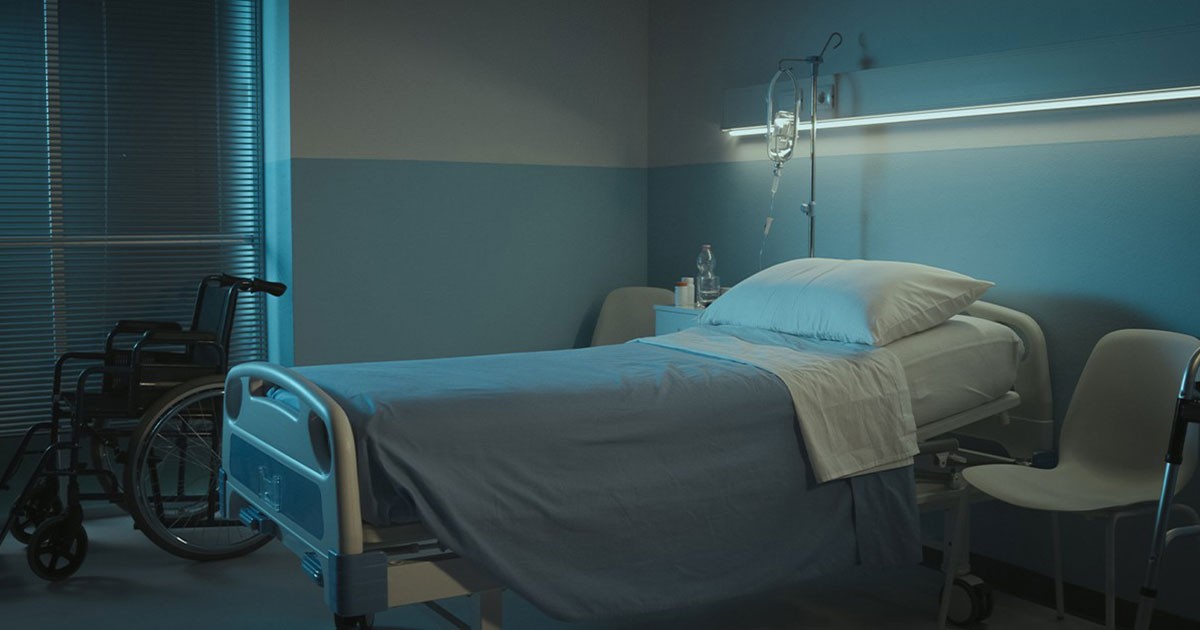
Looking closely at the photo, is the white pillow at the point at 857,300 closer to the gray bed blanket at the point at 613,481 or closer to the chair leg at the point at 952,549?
the gray bed blanket at the point at 613,481

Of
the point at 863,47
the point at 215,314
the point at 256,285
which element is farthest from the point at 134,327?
the point at 863,47

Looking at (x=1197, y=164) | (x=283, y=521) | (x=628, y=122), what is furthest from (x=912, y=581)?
(x=628, y=122)

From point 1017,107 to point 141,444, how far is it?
9.31ft

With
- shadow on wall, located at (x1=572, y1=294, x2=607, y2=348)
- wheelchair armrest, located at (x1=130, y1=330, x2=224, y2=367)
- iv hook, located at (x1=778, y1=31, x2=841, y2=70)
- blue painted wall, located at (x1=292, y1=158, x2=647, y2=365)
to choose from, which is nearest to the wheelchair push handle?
wheelchair armrest, located at (x1=130, y1=330, x2=224, y2=367)

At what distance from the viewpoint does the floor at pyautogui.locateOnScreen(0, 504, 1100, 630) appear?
321 centimetres

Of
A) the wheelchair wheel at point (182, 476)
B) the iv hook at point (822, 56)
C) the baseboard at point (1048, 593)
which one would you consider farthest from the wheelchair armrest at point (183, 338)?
the baseboard at point (1048, 593)

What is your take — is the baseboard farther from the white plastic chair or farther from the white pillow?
the white pillow

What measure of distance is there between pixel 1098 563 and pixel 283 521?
2296 mm

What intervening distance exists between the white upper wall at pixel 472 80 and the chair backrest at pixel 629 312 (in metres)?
0.62

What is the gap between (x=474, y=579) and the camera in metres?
2.43

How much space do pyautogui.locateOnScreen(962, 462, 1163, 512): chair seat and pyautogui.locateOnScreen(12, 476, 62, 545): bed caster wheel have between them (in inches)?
112

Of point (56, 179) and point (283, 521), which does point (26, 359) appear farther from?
point (283, 521)

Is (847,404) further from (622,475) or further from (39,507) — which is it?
(39,507)

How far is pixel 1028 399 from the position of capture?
337cm
